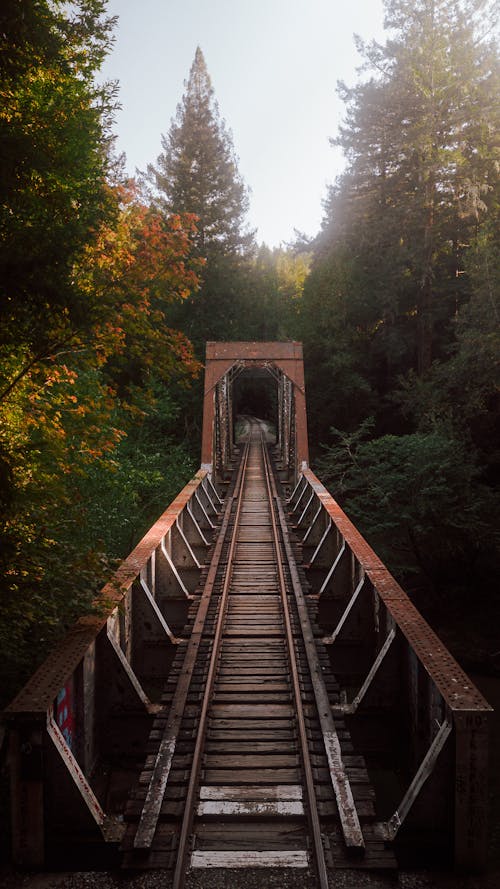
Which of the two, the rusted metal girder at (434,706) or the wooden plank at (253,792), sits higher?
the rusted metal girder at (434,706)

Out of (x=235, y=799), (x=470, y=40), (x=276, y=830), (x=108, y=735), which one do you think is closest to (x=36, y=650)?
(x=108, y=735)

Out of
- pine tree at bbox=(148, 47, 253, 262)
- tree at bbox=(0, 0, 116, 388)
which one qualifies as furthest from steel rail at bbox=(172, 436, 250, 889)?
pine tree at bbox=(148, 47, 253, 262)

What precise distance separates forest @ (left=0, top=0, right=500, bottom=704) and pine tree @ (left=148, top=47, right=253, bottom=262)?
124 mm

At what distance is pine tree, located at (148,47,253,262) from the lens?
32.2 meters

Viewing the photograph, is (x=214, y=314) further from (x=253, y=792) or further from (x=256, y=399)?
(x=256, y=399)

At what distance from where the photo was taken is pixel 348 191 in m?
30.4

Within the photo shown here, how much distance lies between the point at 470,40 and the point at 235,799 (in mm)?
28145

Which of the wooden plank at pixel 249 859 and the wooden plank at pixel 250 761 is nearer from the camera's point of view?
the wooden plank at pixel 249 859

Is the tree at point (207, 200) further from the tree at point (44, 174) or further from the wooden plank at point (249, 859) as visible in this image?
the wooden plank at point (249, 859)

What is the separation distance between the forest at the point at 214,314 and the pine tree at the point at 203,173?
124 millimetres

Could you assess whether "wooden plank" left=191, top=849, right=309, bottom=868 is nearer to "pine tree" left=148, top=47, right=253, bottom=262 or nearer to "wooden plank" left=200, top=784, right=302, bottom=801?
"wooden plank" left=200, top=784, right=302, bottom=801

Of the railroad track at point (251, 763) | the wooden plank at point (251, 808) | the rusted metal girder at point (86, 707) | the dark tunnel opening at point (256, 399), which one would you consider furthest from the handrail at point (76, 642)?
the dark tunnel opening at point (256, 399)

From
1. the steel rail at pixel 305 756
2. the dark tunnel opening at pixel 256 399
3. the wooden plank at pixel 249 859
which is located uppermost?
the dark tunnel opening at pixel 256 399

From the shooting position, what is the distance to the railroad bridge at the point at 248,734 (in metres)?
4.12
